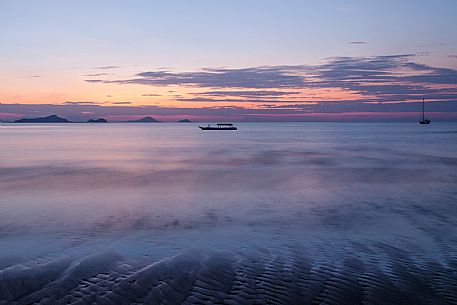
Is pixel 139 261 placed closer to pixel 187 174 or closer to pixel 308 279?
pixel 308 279

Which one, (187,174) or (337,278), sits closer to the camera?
(337,278)

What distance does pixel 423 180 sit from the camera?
932 inches

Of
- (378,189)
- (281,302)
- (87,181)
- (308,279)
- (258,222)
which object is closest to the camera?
(281,302)

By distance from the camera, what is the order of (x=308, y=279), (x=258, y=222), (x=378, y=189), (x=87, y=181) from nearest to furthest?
(x=308, y=279)
(x=258, y=222)
(x=378, y=189)
(x=87, y=181)

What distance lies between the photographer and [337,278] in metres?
8.00

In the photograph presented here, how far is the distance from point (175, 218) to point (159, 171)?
15.1 m

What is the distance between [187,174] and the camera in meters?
26.9

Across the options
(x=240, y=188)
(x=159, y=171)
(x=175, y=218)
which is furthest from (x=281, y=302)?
(x=159, y=171)

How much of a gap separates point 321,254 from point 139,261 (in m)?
3.79

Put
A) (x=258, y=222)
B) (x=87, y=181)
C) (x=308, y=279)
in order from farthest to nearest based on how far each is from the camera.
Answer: (x=87, y=181) < (x=258, y=222) < (x=308, y=279)

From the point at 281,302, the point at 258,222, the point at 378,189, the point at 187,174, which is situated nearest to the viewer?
the point at 281,302

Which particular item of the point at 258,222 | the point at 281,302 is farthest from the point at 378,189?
the point at 281,302

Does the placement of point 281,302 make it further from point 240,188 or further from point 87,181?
point 87,181

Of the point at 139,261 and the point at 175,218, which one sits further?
the point at 175,218
